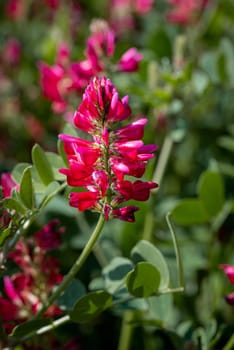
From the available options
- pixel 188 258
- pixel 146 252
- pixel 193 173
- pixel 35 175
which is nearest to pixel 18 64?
pixel 193 173

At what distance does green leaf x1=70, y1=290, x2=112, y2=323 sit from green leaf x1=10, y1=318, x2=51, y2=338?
0.05m

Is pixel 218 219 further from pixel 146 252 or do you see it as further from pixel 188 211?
pixel 146 252

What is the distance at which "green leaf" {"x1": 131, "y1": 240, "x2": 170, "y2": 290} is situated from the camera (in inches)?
46.8

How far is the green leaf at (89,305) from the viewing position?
3.66 ft

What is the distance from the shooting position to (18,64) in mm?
2426

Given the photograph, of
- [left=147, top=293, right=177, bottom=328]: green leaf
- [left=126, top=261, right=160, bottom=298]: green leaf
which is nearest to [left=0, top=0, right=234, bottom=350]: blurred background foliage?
[left=147, top=293, right=177, bottom=328]: green leaf

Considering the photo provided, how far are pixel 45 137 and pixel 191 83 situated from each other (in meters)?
0.81

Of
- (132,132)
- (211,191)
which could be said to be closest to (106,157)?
(132,132)

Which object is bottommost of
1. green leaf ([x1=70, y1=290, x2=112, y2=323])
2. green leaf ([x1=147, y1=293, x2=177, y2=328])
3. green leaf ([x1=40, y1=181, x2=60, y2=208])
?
green leaf ([x1=147, y1=293, x2=177, y2=328])

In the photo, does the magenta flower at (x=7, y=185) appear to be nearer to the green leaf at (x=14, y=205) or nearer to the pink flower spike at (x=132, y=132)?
the green leaf at (x=14, y=205)

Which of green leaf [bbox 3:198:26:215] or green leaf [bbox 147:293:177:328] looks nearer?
green leaf [bbox 3:198:26:215]

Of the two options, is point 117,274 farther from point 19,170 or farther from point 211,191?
point 211,191

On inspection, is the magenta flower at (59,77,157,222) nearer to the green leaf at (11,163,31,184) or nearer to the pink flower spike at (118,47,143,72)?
the green leaf at (11,163,31,184)

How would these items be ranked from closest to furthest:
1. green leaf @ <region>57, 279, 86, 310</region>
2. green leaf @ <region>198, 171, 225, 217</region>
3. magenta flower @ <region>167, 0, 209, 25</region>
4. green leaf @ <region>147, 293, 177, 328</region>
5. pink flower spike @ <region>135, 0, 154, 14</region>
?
green leaf @ <region>57, 279, 86, 310</region>
green leaf @ <region>147, 293, 177, 328</region>
green leaf @ <region>198, 171, 225, 217</region>
magenta flower @ <region>167, 0, 209, 25</region>
pink flower spike @ <region>135, 0, 154, 14</region>
